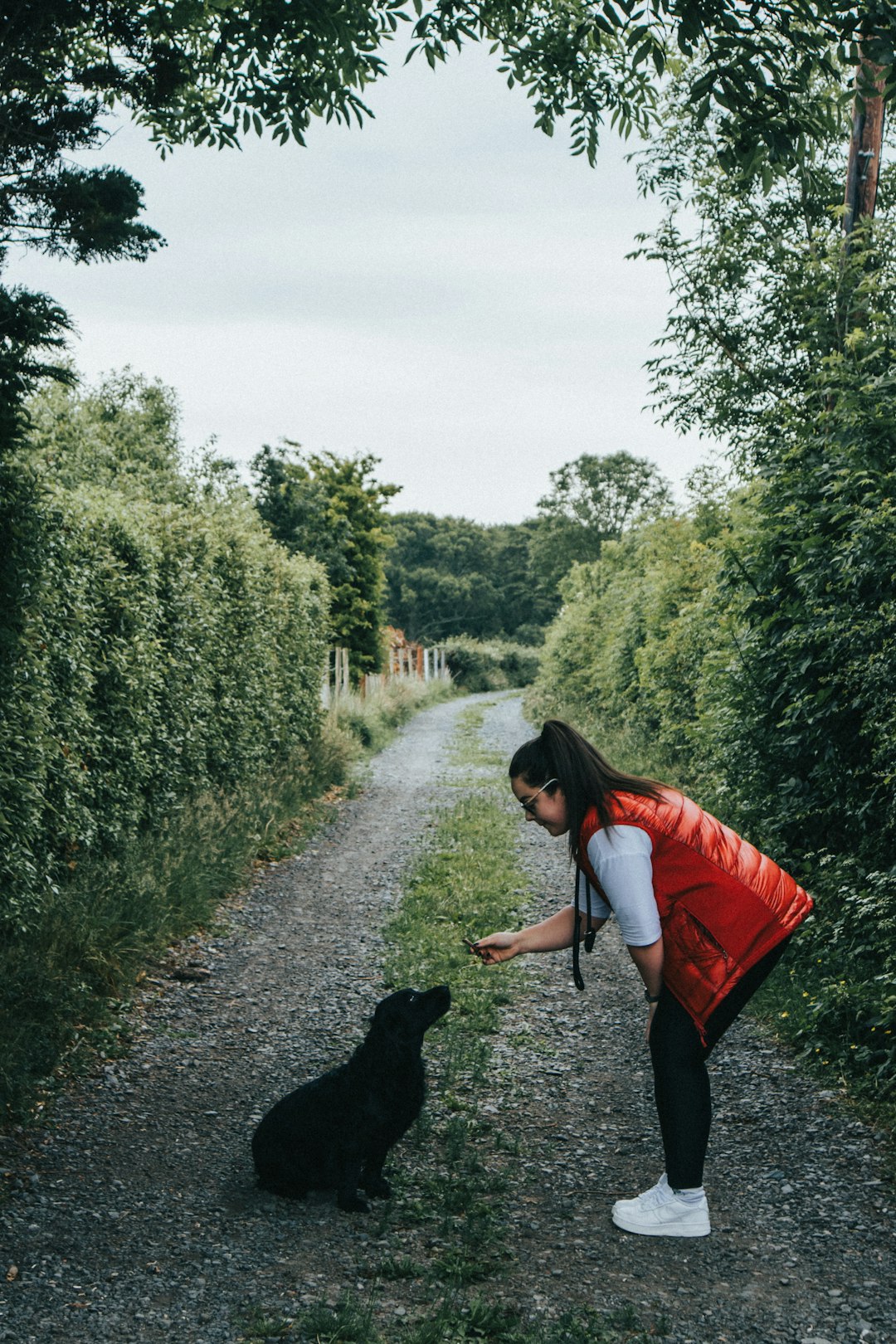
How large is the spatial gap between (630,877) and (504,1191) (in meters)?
1.55

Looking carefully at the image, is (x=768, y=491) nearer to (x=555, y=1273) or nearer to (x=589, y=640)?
(x=555, y=1273)

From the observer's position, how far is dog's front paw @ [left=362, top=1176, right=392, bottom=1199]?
13.1 ft

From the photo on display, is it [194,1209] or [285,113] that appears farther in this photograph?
[285,113]

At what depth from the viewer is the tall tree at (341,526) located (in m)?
22.8

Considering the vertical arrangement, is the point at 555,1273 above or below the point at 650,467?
below

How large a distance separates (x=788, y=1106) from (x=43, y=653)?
17.1 ft

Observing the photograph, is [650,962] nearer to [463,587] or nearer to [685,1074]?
[685,1074]

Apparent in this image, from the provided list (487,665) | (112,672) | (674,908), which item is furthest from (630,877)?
(487,665)

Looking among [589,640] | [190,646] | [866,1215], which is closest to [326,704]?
[589,640]

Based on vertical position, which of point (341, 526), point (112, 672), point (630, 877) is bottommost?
point (630, 877)

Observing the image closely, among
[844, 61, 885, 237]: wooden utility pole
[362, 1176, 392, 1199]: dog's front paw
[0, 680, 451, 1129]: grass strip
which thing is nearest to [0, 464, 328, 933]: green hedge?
[0, 680, 451, 1129]: grass strip

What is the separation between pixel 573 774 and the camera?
3.64 meters

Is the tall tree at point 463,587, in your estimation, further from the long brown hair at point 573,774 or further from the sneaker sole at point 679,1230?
the sneaker sole at point 679,1230

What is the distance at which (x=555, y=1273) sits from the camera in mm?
3459
